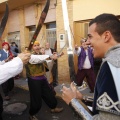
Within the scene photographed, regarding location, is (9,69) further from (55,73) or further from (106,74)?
(55,73)

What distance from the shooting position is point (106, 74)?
A: 1449mm

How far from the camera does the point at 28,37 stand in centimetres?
1086

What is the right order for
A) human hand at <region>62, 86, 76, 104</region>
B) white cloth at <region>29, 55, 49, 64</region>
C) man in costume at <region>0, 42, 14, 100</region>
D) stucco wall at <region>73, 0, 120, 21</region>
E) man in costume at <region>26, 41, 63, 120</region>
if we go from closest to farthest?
human hand at <region>62, 86, 76, 104</region>
white cloth at <region>29, 55, 49, 64</region>
man in costume at <region>26, 41, 63, 120</region>
stucco wall at <region>73, 0, 120, 21</region>
man in costume at <region>0, 42, 14, 100</region>

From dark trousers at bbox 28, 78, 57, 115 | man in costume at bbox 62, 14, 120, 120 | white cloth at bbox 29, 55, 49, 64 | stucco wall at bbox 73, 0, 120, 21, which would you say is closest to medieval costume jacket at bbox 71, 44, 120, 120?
man in costume at bbox 62, 14, 120, 120

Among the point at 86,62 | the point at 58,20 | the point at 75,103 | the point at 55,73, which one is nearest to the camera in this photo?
the point at 75,103

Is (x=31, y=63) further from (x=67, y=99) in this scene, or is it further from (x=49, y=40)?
(x=49, y=40)

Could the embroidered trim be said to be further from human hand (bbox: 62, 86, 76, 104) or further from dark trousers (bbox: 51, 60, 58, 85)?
dark trousers (bbox: 51, 60, 58, 85)

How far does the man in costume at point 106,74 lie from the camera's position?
1415mm

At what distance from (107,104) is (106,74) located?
0.19m

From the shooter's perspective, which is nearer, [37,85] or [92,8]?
[37,85]

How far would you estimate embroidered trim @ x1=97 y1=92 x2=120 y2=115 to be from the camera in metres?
1.40

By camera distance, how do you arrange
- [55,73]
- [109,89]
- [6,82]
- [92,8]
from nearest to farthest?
[109,89] < [6,82] < [92,8] < [55,73]

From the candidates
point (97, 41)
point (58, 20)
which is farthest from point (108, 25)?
point (58, 20)

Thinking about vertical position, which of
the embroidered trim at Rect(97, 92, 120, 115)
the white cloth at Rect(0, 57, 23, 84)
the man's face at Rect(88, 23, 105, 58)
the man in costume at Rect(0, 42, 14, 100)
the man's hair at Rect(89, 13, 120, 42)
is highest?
the man's hair at Rect(89, 13, 120, 42)
